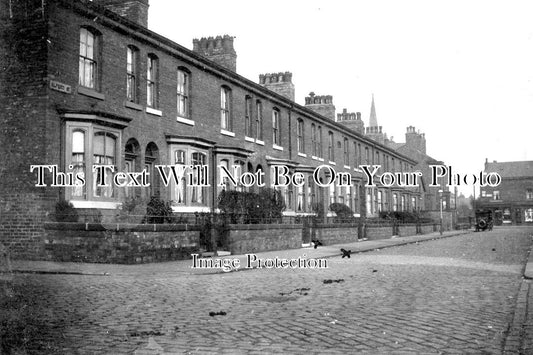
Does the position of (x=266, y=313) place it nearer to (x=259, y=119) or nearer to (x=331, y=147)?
(x=259, y=119)

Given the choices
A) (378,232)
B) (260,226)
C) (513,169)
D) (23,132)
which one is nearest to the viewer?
(23,132)

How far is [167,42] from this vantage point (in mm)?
19875

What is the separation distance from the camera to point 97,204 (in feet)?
52.1

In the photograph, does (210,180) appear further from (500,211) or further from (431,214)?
(500,211)

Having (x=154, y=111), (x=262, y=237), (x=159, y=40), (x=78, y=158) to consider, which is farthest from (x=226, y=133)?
(x=78, y=158)

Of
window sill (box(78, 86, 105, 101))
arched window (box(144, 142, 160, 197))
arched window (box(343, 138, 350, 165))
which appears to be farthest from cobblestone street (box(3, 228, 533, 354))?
arched window (box(343, 138, 350, 165))

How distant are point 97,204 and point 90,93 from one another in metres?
3.55

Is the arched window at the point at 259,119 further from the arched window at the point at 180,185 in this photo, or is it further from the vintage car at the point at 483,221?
the vintage car at the point at 483,221

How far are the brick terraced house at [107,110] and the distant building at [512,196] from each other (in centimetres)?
6739

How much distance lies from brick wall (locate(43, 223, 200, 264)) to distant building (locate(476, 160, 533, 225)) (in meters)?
79.7

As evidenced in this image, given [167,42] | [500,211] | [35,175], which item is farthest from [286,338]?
[500,211]

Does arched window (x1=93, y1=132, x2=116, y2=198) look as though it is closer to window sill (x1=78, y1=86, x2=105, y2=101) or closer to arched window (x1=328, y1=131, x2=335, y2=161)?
window sill (x1=78, y1=86, x2=105, y2=101)

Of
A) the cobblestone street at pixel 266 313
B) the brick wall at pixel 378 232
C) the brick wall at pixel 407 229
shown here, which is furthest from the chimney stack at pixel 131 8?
the brick wall at pixel 407 229

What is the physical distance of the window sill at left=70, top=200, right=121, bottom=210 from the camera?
15406 mm
